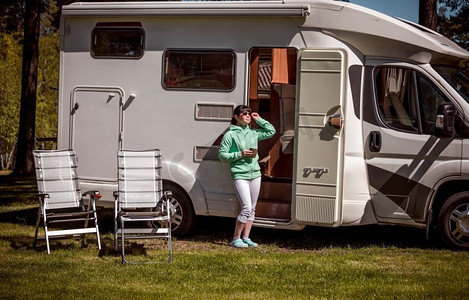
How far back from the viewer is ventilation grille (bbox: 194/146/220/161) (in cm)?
992

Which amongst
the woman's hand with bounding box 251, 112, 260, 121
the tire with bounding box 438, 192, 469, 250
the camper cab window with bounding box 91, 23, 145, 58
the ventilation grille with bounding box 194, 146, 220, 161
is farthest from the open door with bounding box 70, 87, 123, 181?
the tire with bounding box 438, 192, 469, 250

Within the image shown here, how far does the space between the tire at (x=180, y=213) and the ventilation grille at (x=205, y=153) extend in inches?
20.9

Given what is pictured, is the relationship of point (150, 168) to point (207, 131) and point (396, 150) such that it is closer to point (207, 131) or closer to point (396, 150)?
point (207, 131)

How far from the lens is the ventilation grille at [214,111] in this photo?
388 inches

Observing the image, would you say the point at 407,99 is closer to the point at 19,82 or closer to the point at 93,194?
the point at 93,194

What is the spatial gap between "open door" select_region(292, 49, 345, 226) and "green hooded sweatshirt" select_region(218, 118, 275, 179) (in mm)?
520

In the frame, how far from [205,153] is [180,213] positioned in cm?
89

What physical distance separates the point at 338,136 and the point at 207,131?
1.76 metres

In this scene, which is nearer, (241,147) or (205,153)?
(241,147)

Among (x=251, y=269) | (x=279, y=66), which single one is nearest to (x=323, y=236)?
(x=279, y=66)

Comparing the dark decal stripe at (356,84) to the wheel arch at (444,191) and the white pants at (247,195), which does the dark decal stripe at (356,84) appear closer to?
the wheel arch at (444,191)

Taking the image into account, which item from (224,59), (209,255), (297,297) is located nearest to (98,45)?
(224,59)

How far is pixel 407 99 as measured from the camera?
30.2 ft

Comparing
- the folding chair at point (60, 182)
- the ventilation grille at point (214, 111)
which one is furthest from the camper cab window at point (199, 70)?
the folding chair at point (60, 182)
